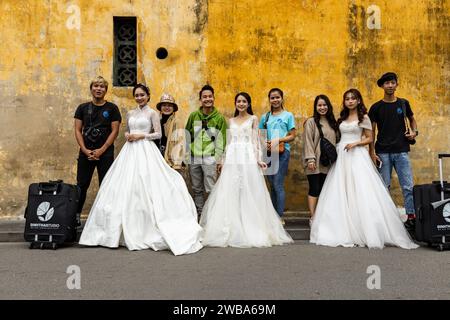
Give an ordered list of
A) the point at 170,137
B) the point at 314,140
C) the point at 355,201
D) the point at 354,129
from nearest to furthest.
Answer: the point at 355,201, the point at 354,129, the point at 314,140, the point at 170,137

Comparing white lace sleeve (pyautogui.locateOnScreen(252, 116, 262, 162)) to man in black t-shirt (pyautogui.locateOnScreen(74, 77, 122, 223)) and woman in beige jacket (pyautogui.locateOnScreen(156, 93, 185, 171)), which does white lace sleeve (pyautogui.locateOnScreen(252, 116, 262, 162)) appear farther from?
man in black t-shirt (pyautogui.locateOnScreen(74, 77, 122, 223))

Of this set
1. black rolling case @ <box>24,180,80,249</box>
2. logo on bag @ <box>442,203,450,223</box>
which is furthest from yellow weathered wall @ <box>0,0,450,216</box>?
logo on bag @ <box>442,203,450,223</box>

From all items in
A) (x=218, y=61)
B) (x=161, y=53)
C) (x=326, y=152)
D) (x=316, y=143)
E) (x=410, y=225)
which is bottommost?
(x=410, y=225)

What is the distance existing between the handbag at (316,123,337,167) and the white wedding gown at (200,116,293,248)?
94 cm

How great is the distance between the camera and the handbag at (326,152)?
660 centimetres

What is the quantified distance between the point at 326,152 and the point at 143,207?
8.91ft

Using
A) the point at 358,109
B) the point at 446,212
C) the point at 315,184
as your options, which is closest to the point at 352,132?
the point at 358,109

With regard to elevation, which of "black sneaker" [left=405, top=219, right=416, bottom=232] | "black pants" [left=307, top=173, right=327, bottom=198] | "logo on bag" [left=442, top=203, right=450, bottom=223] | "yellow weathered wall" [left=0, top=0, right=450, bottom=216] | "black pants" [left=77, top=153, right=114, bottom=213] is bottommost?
"black sneaker" [left=405, top=219, right=416, bottom=232]

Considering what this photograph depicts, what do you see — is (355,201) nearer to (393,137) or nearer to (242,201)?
(393,137)

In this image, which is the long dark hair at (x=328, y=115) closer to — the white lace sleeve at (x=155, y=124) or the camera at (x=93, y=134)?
the white lace sleeve at (x=155, y=124)

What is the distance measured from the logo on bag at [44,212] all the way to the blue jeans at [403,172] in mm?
4765

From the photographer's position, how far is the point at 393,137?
6.89 m

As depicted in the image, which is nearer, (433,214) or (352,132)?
(433,214)

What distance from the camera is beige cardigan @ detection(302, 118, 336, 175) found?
674cm
